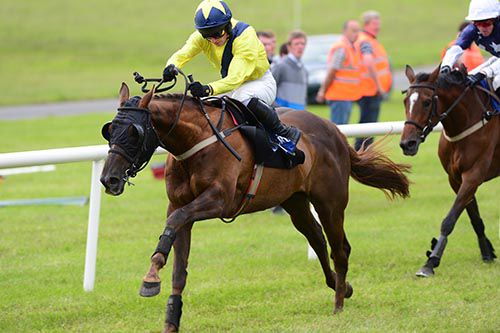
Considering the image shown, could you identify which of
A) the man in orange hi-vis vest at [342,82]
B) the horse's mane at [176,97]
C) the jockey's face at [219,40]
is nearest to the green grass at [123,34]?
the man in orange hi-vis vest at [342,82]

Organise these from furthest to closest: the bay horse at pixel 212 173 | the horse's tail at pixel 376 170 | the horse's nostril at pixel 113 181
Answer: the horse's tail at pixel 376 170 → the bay horse at pixel 212 173 → the horse's nostril at pixel 113 181

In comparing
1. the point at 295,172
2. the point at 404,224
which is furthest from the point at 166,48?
the point at 295,172

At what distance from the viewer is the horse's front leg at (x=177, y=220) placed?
5676 millimetres

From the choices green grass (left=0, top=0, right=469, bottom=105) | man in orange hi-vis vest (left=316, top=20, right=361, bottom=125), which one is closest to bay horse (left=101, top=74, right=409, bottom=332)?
man in orange hi-vis vest (left=316, top=20, right=361, bottom=125)

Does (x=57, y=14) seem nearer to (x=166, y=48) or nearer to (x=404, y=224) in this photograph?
→ (x=166, y=48)

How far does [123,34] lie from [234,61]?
3240 cm

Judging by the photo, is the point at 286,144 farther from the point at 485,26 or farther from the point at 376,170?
the point at 485,26

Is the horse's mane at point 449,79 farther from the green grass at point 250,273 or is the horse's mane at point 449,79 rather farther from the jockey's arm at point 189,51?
the jockey's arm at point 189,51

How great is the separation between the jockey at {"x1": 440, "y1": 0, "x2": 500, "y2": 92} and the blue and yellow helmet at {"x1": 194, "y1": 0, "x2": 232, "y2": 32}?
2638mm

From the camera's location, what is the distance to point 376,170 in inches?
304

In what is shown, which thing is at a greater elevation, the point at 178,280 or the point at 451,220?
the point at 178,280

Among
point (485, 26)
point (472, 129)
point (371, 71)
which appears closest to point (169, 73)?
point (472, 129)

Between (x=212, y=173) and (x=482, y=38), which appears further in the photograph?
(x=482, y=38)

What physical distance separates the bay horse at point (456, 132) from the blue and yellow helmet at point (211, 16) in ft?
7.55
